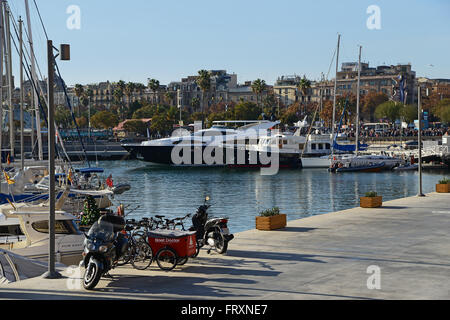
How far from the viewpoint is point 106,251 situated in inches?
554

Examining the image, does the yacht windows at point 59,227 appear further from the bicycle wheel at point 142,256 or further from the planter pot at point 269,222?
the planter pot at point 269,222

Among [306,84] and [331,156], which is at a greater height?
[306,84]

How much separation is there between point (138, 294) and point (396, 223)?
1232cm

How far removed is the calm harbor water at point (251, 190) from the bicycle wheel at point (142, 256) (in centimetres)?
1826

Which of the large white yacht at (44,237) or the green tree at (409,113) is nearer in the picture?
the large white yacht at (44,237)

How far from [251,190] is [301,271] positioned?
46.7 m

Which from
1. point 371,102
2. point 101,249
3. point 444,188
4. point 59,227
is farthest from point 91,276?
point 371,102

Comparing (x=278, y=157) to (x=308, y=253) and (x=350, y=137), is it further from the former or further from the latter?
(x=308, y=253)

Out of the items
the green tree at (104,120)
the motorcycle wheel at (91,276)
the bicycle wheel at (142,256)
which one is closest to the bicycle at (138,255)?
the bicycle wheel at (142,256)

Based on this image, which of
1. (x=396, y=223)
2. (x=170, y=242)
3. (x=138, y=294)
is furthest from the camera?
(x=396, y=223)

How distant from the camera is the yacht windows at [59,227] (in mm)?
19812

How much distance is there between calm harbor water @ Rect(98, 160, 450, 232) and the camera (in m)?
45.4

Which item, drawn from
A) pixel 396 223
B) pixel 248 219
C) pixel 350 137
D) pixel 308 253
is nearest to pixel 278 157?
pixel 350 137

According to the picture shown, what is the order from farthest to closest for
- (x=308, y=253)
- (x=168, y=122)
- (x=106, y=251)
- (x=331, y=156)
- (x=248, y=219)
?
(x=168, y=122)
(x=331, y=156)
(x=248, y=219)
(x=308, y=253)
(x=106, y=251)
